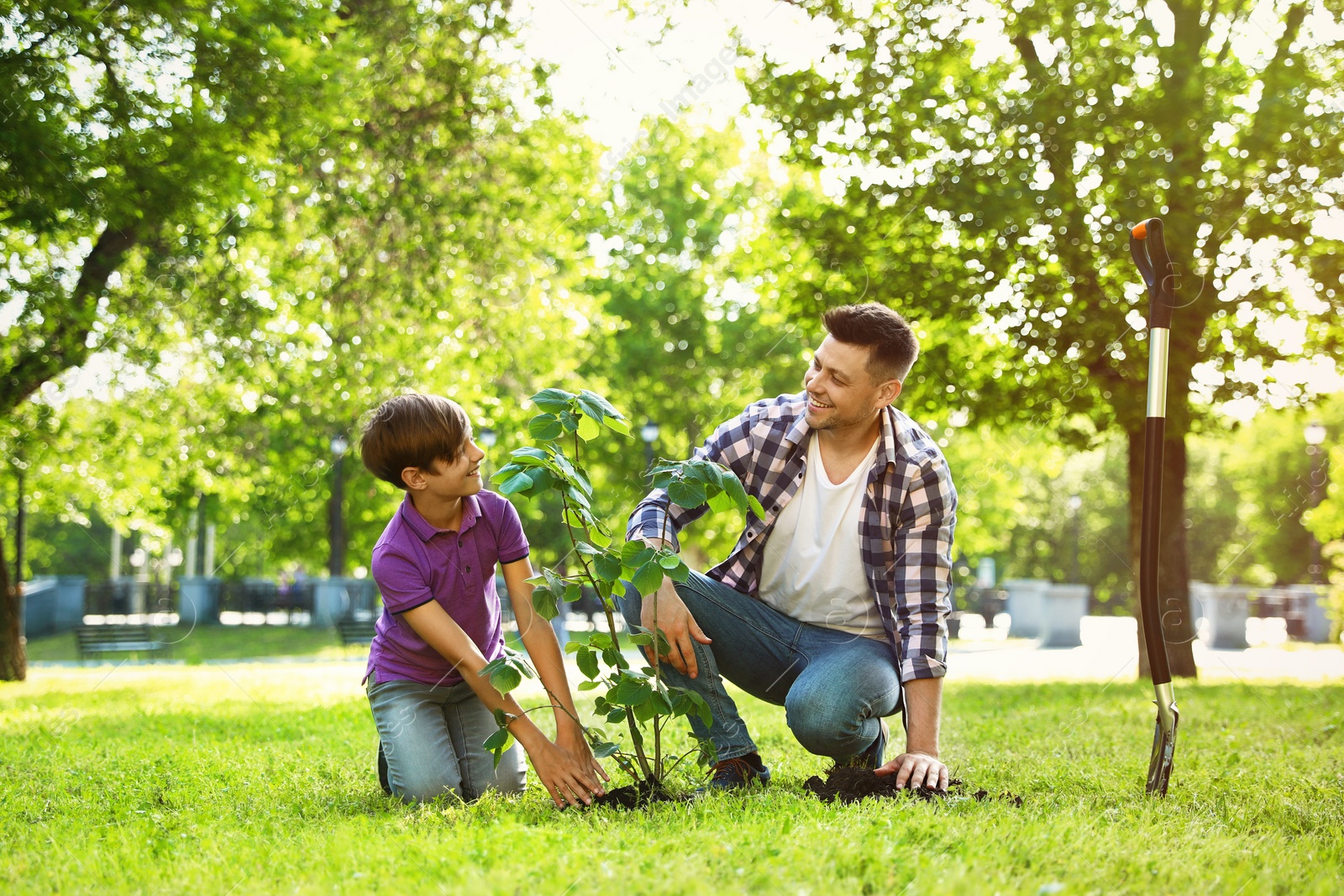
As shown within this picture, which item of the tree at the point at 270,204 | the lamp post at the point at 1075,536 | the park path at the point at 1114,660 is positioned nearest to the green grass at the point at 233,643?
the tree at the point at 270,204

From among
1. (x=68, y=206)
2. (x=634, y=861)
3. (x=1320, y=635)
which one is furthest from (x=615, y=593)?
(x=1320, y=635)

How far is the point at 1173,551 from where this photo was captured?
1122 cm

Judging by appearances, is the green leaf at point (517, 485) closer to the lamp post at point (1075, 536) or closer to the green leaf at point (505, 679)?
the green leaf at point (505, 679)

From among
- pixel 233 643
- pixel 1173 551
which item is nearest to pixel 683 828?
pixel 1173 551

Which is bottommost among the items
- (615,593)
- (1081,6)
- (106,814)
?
(106,814)

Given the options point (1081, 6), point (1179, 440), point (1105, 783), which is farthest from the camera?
point (1179, 440)

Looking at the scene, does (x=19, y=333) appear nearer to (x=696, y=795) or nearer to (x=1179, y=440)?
(x=696, y=795)

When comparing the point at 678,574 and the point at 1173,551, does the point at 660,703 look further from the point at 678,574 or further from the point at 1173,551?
the point at 1173,551

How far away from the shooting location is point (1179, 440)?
426 inches

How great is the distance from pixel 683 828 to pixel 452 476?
1.51 meters

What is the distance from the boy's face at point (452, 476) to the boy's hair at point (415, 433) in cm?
2

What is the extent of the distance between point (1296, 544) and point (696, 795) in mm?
47380

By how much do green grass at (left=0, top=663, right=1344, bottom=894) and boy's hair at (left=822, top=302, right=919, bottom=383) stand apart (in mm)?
1523

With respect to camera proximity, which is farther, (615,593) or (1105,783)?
(1105,783)
